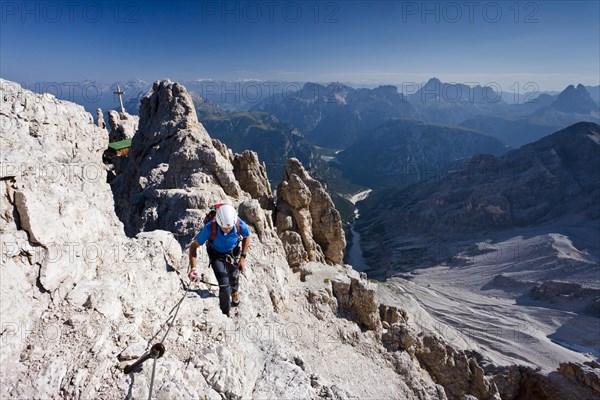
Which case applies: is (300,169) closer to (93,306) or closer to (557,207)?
(93,306)

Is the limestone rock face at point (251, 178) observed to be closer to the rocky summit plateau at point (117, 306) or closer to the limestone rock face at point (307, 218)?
the limestone rock face at point (307, 218)

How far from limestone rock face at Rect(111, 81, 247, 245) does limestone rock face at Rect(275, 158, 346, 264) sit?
393 inches

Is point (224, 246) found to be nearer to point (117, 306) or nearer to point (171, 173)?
point (117, 306)

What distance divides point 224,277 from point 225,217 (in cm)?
252

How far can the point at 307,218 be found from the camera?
155 feet

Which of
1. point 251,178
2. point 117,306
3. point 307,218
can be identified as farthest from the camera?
point 307,218

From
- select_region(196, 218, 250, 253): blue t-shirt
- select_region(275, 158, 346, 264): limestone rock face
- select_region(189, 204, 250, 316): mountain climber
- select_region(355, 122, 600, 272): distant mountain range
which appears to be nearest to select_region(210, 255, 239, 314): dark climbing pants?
select_region(189, 204, 250, 316): mountain climber

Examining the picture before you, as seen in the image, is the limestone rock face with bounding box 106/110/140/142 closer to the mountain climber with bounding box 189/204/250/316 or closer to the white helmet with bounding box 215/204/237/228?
the mountain climber with bounding box 189/204/250/316

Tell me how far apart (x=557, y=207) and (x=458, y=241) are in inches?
2255

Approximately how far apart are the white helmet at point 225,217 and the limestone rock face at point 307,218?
26.7 metres

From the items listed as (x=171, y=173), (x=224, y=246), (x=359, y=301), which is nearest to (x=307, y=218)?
(x=359, y=301)

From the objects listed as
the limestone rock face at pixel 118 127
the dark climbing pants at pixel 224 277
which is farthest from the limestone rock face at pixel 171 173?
the limestone rock face at pixel 118 127

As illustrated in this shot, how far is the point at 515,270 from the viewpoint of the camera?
487 ft

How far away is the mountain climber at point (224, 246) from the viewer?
39.7 ft
